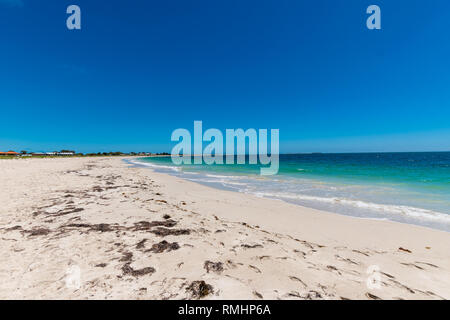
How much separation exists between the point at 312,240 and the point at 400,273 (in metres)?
1.63

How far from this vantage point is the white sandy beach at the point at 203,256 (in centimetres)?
238

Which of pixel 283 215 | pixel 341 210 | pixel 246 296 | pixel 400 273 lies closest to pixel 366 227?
pixel 341 210

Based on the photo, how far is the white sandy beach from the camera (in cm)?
238

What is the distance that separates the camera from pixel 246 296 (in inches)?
88.7

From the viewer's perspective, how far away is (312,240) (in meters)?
4.51

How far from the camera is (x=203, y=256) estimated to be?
3229mm

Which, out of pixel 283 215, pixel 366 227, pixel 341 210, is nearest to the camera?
pixel 366 227
